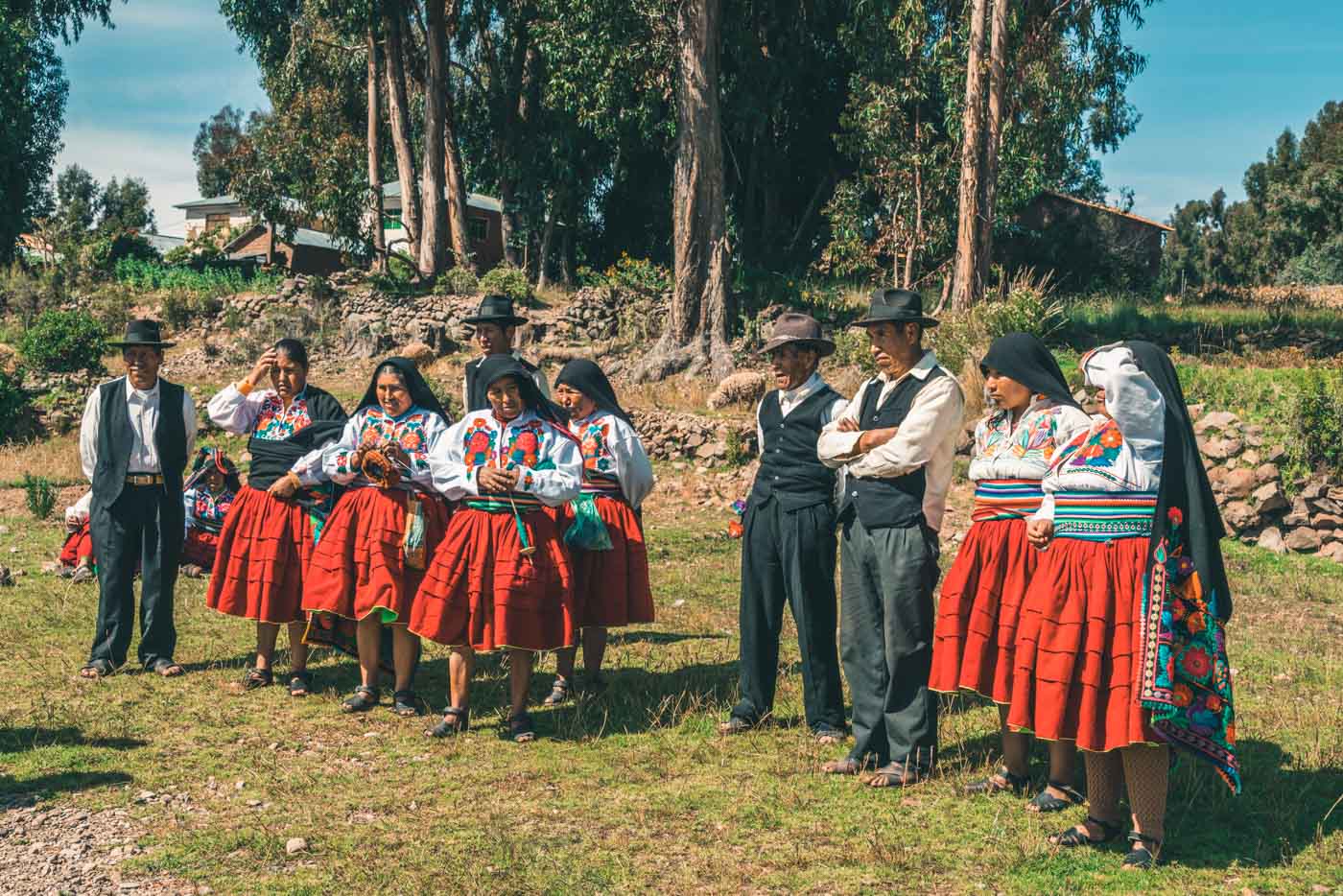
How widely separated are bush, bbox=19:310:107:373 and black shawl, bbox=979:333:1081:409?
24336 mm

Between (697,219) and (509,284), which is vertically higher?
(697,219)

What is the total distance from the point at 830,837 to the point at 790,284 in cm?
1992

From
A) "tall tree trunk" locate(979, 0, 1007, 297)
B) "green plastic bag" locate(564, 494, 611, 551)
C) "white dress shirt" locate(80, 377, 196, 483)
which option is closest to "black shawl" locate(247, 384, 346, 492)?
"white dress shirt" locate(80, 377, 196, 483)

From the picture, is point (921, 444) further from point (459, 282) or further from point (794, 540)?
point (459, 282)

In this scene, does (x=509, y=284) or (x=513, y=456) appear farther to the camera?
(x=509, y=284)

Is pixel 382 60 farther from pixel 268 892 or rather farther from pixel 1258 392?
pixel 268 892

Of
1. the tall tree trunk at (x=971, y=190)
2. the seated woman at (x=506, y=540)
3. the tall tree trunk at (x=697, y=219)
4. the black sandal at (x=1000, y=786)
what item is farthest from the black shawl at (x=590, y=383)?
the tall tree trunk at (x=971, y=190)

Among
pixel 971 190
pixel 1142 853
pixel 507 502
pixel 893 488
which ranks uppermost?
pixel 971 190

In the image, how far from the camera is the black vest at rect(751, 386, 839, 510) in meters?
6.35

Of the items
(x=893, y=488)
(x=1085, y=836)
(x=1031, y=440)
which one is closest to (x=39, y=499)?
(x=893, y=488)

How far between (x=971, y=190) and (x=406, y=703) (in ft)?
54.5

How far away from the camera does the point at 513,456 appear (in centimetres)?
649

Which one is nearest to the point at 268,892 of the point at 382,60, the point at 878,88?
the point at 878,88

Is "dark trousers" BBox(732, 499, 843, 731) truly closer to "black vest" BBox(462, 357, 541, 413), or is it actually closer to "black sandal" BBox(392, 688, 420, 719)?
"black sandal" BBox(392, 688, 420, 719)
